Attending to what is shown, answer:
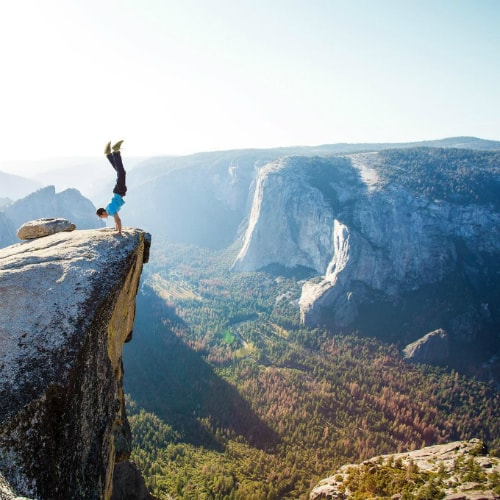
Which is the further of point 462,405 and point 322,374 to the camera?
point 322,374

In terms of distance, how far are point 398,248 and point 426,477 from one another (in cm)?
10760

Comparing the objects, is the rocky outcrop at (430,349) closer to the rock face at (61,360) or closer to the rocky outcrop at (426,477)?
the rocky outcrop at (426,477)

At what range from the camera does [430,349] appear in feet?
298

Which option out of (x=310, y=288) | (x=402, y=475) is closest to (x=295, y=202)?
(x=310, y=288)

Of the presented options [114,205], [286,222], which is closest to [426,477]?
[114,205]

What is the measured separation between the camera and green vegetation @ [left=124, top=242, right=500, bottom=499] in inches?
1812

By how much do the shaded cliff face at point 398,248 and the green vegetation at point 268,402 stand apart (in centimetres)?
1721

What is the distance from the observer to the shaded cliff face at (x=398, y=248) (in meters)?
106

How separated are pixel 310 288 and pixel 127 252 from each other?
116m

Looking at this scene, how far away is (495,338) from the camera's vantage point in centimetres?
9544

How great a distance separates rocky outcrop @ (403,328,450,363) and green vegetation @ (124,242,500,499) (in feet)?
12.3

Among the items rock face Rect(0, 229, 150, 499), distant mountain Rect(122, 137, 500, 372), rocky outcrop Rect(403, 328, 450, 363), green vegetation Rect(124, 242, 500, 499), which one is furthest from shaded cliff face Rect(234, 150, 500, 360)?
rock face Rect(0, 229, 150, 499)

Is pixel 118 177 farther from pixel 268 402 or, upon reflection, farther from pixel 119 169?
pixel 268 402

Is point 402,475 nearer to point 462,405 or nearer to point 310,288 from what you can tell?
point 462,405
